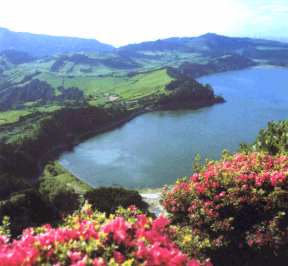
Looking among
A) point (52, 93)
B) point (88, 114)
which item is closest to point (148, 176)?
point (88, 114)

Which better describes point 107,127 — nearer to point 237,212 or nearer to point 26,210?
point 26,210

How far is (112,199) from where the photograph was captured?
34.6 metres

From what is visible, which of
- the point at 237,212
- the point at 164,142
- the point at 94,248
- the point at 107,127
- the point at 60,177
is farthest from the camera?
the point at 107,127

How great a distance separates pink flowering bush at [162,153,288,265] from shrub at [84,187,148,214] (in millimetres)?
19041

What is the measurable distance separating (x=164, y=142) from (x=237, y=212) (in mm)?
70121

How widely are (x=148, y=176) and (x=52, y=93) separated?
4757 inches

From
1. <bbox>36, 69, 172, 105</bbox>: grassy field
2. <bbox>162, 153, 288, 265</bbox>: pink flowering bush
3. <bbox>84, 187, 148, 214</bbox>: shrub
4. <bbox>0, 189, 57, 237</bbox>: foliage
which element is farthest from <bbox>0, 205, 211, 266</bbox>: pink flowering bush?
<bbox>36, 69, 172, 105</bbox>: grassy field

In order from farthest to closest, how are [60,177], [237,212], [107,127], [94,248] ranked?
[107,127], [60,177], [237,212], [94,248]

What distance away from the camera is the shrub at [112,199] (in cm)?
3344

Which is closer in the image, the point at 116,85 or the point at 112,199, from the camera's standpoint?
the point at 112,199

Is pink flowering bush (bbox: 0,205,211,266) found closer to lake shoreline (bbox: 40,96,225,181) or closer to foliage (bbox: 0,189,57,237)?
foliage (bbox: 0,189,57,237)

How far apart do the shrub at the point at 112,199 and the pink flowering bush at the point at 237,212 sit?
19.0 m

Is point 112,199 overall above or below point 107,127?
above

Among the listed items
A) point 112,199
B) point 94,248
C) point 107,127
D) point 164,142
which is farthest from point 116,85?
point 94,248
